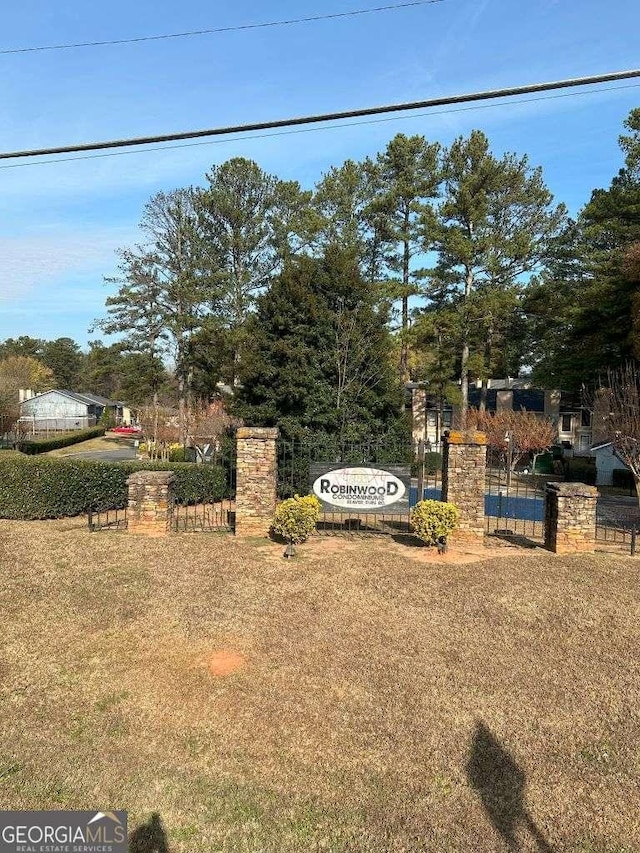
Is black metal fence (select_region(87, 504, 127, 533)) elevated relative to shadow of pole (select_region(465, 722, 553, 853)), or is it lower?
elevated

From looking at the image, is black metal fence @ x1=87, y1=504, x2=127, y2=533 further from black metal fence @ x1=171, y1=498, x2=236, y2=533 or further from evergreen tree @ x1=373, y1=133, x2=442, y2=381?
evergreen tree @ x1=373, y1=133, x2=442, y2=381

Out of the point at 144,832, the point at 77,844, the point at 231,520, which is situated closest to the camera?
the point at 77,844

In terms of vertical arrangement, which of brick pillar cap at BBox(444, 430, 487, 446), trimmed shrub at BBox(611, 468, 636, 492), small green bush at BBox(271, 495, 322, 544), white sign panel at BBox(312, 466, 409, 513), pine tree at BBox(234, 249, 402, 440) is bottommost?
trimmed shrub at BBox(611, 468, 636, 492)

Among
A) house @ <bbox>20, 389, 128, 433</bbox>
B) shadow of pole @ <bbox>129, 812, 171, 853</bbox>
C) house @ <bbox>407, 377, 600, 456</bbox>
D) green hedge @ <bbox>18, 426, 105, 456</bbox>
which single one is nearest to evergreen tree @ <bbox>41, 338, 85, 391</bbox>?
house @ <bbox>20, 389, 128, 433</bbox>

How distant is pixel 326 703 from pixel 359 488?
5772 mm

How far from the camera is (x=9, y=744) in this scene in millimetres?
4660

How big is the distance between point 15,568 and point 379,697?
637cm

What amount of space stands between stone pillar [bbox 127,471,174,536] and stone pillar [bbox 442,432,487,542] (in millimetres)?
5708

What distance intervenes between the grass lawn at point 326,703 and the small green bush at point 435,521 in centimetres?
129

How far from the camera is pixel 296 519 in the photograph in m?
10.4

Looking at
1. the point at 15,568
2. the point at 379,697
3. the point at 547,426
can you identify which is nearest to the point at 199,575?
the point at 15,568

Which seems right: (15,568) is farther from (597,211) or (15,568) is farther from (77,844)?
(597,211)

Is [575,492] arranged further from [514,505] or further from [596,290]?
[596,290]

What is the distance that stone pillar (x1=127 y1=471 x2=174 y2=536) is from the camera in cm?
1075
